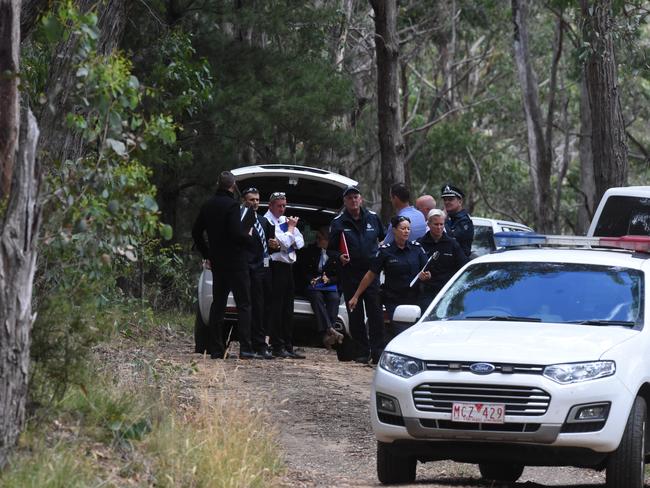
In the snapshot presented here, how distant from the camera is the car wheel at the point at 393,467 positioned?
8477 mm

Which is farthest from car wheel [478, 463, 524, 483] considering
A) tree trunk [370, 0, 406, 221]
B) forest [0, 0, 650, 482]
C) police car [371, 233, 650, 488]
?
tree trunk [370, 0, 406, 221]

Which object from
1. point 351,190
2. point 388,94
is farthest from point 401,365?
point 388,94

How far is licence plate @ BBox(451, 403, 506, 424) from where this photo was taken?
773cm

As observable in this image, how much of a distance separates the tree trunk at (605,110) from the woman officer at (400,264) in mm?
7991

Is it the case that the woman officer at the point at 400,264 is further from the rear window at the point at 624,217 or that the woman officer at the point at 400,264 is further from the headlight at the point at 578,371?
the headlight at the point at 578,371

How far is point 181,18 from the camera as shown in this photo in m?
22.1

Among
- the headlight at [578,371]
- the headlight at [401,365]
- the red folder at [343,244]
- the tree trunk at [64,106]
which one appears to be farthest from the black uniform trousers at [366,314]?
the headlight at [578,371]

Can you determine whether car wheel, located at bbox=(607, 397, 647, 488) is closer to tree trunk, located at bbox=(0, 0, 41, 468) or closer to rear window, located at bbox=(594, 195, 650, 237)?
tree trunk, located at bbox=(0, 0, 41, 468)

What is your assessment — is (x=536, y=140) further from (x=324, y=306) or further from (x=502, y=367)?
(x=502, y=367)

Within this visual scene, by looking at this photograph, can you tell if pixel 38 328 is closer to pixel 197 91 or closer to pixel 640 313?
pixel 640 313

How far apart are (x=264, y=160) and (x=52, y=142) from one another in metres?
11.8

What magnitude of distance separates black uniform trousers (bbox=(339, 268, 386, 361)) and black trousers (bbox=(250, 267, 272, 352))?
83 centimetres

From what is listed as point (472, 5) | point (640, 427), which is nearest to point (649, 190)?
point (640, 427)

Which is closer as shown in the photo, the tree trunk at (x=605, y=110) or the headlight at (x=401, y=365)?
the headlight at (x=401, y=365)
